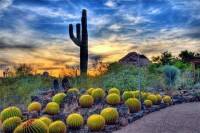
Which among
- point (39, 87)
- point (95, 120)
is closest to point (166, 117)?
point (95, 120)

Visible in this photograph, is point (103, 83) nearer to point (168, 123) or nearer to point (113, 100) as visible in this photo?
point (113, 100)

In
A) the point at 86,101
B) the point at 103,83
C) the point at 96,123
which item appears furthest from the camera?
the point at 103,83

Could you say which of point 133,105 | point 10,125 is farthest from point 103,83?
point 10,125

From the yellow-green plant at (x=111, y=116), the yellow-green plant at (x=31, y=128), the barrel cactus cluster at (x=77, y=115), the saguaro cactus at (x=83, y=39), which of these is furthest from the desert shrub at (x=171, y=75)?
the yellow-green plant at (x=31, y=128)

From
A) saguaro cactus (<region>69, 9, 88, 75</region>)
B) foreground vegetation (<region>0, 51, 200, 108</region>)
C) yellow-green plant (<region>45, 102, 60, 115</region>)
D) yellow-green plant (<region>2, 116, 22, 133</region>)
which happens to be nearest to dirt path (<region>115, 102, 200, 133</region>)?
yellow-green plant (<region>45, 102, 60, 115</region>)

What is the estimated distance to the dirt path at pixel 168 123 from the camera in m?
8.38

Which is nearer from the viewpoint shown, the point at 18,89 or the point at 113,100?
the point at 113,100

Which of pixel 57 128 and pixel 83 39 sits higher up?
pixel 83 39

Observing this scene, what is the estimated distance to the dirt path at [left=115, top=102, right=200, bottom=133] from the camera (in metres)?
8.38

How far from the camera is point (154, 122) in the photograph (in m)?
9.17

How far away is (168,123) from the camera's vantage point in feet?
29.6

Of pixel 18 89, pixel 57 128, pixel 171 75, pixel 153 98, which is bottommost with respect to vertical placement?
pixel 57 128

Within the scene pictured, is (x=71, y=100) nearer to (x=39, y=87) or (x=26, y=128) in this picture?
(x=26, y=128)

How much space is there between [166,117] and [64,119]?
10.2ft
